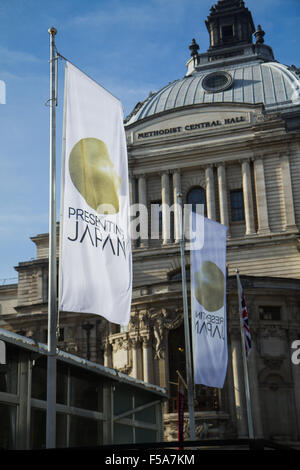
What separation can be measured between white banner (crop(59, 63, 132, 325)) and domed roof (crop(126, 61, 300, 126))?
46.2 meters

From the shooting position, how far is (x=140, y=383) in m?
23.0

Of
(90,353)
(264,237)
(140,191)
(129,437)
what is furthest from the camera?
(140,191)

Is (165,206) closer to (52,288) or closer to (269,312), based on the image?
(269,312)

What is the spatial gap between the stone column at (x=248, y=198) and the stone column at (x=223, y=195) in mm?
1717

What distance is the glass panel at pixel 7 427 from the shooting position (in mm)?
14466

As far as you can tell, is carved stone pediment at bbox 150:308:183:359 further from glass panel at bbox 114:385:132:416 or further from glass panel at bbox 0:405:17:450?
glass panel at bbox 0:405:17:450

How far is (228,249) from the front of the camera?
5122 cm

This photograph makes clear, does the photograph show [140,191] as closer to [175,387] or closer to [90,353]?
[90,353]

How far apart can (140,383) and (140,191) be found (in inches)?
1373

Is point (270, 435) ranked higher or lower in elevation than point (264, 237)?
lower

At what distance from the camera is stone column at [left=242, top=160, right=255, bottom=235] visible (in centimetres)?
5259

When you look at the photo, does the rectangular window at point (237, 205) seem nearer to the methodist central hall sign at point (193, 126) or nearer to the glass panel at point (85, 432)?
the methodist central hall sign at point (193, 126)

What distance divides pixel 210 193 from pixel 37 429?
4099 cm

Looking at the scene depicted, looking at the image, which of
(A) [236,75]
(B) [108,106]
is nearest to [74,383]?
(B) [108,106]
